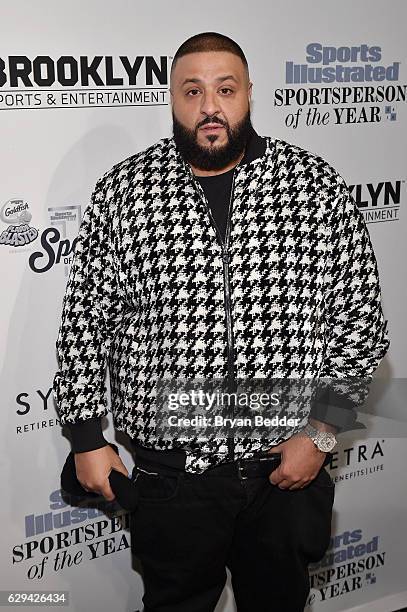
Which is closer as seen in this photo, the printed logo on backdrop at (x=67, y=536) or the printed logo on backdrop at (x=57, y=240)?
the printed logo on backdrop at (x=57, y=240)

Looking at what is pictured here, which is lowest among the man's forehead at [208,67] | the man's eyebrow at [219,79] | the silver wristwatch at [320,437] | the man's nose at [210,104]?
the silver wristwatch at [320,437]

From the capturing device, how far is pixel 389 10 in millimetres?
2115

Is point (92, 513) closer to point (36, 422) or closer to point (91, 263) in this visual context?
point (36, 422)

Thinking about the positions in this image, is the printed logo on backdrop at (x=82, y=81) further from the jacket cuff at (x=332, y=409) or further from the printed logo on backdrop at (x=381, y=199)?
the jacket cuff at (x=332, y=409)

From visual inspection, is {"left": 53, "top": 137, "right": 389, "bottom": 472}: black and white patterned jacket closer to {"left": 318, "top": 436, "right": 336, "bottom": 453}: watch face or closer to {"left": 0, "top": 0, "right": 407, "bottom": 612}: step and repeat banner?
{"left": 318, "top": 436, "right": 336, "bottom": 453}: watch face

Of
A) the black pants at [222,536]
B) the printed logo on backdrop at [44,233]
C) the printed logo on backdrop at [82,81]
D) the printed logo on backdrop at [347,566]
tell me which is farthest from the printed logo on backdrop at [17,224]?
the printed logo on backdrop at [347,566]

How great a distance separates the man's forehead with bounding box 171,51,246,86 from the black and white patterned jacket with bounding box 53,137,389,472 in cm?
15

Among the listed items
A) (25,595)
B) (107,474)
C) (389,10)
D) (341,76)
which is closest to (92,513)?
(25,595)

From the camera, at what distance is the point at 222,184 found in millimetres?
1639

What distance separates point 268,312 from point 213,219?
0.20 metres

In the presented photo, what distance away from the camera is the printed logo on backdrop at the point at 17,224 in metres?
1.77

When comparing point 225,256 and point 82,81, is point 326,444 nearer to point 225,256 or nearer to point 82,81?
point 225,256

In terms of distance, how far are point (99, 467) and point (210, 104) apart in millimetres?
739

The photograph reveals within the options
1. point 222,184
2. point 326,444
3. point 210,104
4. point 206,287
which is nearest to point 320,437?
point 326,444
